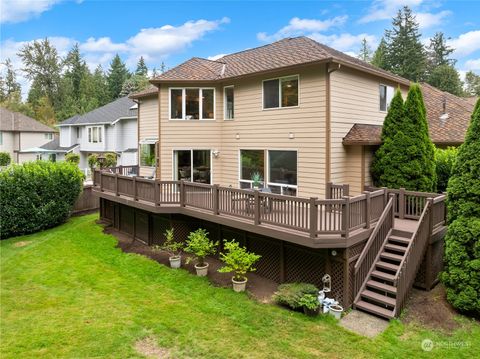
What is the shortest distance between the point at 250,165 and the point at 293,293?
20.1 ft

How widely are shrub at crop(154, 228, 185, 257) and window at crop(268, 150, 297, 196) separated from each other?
12.5ft

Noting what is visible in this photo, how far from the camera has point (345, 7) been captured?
18062 mm

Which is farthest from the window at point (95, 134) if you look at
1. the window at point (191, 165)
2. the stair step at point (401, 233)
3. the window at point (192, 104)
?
the stair step at point (401, 233)

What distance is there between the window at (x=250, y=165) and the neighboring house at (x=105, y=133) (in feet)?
46.3

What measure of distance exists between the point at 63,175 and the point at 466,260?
15.8 m

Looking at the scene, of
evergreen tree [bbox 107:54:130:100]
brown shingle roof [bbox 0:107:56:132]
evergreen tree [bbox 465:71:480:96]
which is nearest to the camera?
brown shingle roof [bbox 0:107:56:132]

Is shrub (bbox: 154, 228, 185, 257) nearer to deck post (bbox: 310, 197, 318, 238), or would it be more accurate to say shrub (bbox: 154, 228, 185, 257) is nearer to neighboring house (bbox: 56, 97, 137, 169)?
deck post (bbox: 310, 197, 318, 238)

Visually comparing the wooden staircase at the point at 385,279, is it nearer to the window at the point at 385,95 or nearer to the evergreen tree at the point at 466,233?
the evergreen tree at the point at 466,233

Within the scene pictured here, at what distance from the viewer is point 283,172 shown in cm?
1183

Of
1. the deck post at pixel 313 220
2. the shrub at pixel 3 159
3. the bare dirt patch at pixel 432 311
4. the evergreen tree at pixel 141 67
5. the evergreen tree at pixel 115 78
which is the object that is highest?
the evergreen tree at pixel 141 67

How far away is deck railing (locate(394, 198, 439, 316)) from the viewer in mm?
7461

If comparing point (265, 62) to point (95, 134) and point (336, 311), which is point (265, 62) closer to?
point (336, 311)

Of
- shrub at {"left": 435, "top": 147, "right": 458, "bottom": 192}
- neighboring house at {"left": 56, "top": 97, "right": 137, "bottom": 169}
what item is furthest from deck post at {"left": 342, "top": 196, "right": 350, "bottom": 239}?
neighboring house at {"left": 56, "top": 97, "right": 137, "bottom": 169}

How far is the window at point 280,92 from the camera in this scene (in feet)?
37.3
